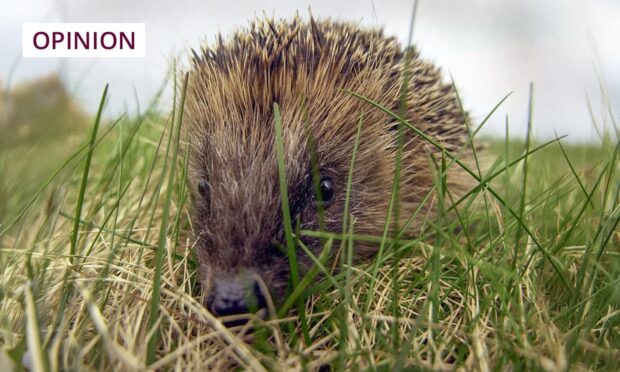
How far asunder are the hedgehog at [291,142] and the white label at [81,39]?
317 millimetres

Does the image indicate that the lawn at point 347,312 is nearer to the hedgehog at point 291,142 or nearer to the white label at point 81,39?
the hedgehog at point 291,142

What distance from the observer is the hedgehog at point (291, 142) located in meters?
1.69

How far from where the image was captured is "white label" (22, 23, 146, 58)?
2430 mm

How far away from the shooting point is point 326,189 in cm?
202

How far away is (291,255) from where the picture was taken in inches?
57.9

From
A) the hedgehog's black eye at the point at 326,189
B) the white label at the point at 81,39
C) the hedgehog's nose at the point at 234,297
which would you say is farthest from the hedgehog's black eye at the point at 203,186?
the white label at the point at 81,39

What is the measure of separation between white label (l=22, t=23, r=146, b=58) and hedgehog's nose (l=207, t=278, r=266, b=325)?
1449mm

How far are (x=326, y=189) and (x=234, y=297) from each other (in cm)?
67

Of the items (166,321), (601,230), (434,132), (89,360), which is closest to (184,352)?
(166,321)

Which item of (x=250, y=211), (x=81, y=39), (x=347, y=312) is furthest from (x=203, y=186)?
(x=81, y=39)

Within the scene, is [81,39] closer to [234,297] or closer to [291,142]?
[291,142]

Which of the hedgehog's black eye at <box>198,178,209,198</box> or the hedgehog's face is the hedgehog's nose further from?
the hedgehog's black eye at <box>198,178,209,198</box>

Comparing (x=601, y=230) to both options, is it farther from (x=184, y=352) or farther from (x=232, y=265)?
(x=184, y=352)

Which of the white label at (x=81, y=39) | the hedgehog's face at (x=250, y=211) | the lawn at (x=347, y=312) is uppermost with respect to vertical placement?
the white label at (x=81, y=39)
